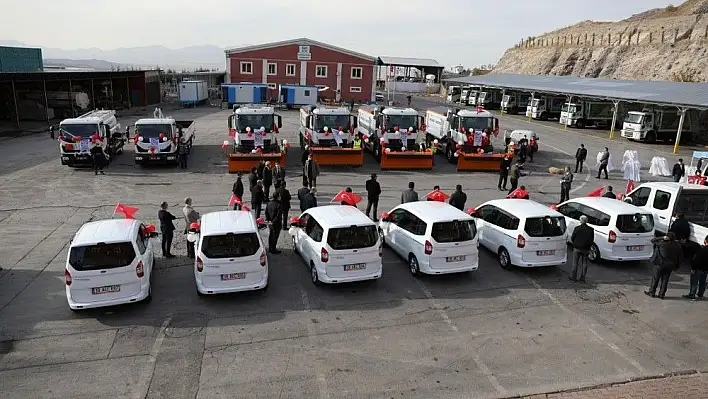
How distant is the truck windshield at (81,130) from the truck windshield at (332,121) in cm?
1000

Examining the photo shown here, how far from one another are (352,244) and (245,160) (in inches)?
519

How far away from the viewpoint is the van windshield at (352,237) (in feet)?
36.4

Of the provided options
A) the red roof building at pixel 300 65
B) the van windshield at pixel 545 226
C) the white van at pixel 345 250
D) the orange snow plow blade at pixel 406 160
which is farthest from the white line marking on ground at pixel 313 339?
the red roof building at pixel 300 65

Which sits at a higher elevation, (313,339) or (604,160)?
(604,160)

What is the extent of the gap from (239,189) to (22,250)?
19.2 feet

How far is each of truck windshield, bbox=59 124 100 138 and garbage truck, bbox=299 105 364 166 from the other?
9.58 m

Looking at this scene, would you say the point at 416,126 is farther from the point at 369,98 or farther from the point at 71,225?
the point at 369,98

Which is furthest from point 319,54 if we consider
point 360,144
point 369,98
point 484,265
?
point 484,265

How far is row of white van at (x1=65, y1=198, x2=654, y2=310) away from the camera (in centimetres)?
986

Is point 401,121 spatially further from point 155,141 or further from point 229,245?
point 229,245

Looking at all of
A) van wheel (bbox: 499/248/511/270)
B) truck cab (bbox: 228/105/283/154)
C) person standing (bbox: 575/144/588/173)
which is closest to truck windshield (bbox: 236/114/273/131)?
truck cab (bbox: 228/105/283/154)

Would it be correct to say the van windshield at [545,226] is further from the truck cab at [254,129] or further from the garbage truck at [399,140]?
the truck cab at [254,129]

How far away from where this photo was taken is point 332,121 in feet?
84.6

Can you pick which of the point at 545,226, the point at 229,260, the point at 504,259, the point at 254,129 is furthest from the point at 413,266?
the point at 254,129
